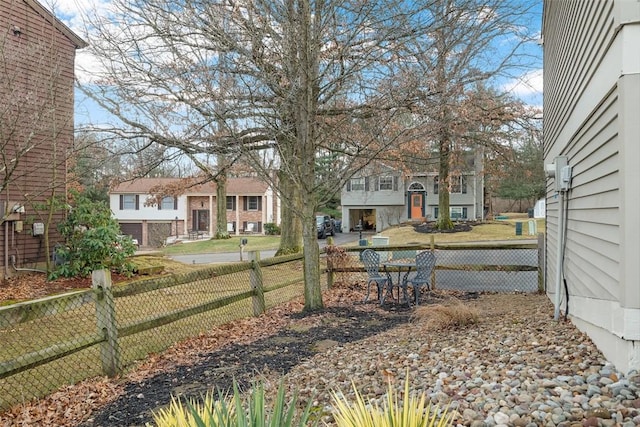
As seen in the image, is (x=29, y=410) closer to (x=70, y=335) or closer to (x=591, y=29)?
(x=70, y=335)

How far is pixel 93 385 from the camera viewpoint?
4.81m

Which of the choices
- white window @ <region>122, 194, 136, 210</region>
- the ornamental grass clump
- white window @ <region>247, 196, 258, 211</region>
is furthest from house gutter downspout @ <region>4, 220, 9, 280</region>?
white window @ <region>122, 194, 136, 210</region>

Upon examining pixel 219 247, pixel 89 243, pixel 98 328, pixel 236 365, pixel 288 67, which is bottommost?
pixel 219 247

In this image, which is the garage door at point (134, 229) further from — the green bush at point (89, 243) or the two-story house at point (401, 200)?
the green bush at point (89, 243)

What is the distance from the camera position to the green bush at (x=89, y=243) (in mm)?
12070

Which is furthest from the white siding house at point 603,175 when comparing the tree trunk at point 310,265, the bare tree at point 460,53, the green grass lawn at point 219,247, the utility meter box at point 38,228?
the green grass lawn at point 219,247

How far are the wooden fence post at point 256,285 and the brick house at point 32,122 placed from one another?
20.3 ft

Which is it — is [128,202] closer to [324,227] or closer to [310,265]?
[324,227]

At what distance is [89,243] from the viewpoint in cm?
1201

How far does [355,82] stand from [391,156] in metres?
2.42

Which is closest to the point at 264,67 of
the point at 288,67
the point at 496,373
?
the point at 288,67

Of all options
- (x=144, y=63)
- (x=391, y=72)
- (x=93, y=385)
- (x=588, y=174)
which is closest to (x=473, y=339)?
(x=588, y=174)

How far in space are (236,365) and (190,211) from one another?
3585 centimetres

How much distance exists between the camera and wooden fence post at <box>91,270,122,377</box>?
16.5ft
